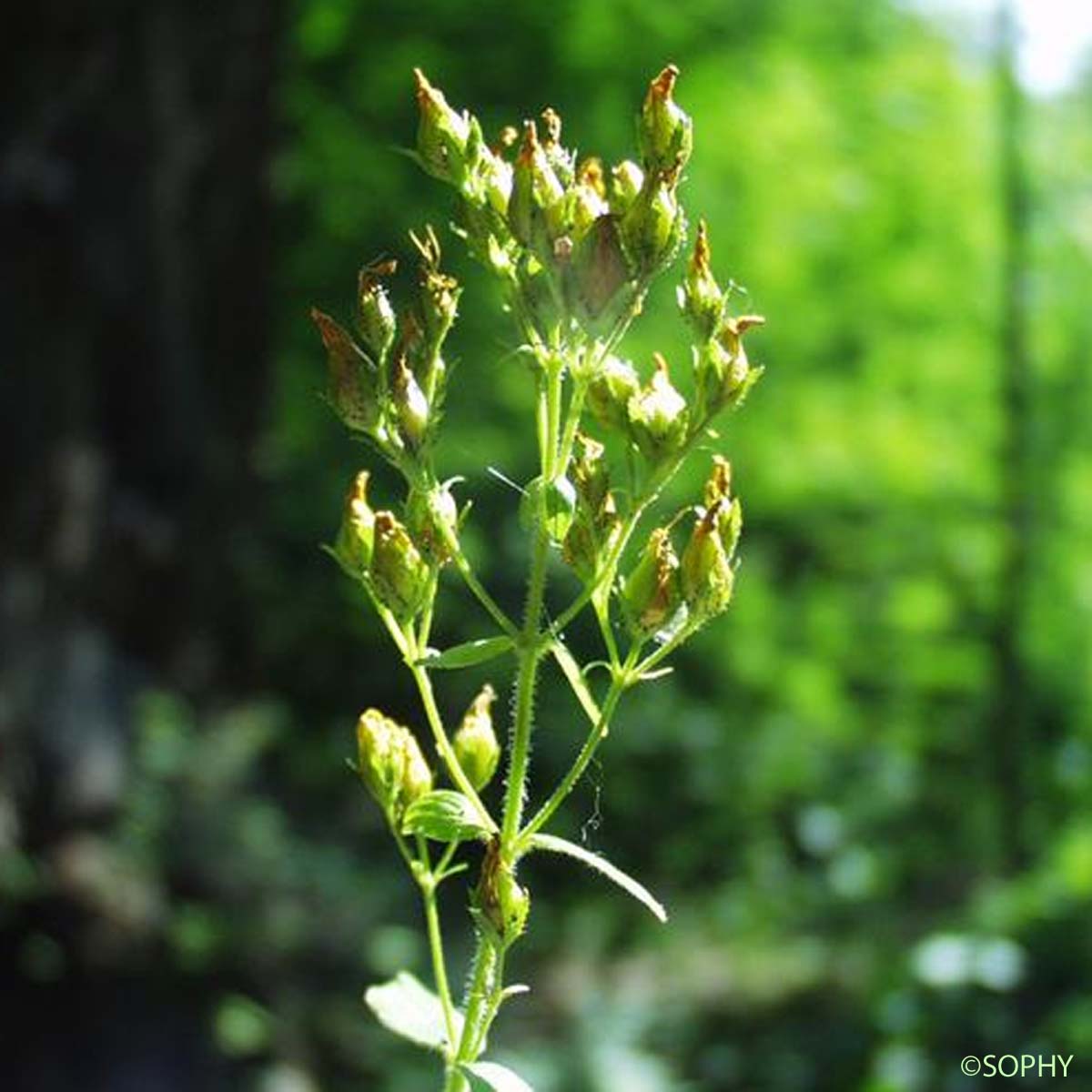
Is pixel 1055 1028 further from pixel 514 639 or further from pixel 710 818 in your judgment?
pixel 710 818

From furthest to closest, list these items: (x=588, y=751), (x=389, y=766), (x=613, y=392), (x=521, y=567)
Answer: (x=521, y=567) → (x=389, y=766) → (x=613, y=392) → (x=588, y=751)

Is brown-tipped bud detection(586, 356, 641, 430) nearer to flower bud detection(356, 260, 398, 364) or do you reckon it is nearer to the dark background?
flower bud detection(356, 260, 398, 364)

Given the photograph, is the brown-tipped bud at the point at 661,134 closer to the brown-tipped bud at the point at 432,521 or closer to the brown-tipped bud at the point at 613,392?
the brown-tipped bud at the point at 613,392

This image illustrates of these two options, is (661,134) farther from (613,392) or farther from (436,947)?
(436,947)

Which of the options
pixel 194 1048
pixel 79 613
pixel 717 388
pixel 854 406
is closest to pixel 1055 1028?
pixel 194 1048

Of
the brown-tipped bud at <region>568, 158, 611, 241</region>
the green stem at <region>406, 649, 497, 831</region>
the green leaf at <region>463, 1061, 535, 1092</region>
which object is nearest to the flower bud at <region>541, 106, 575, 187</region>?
the brown-tipped bud at <region>568, 158, 611, 241</region>

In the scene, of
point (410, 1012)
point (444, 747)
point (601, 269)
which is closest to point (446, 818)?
point (444, 747)

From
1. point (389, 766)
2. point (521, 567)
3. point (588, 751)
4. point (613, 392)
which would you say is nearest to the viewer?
point (588, 751)
